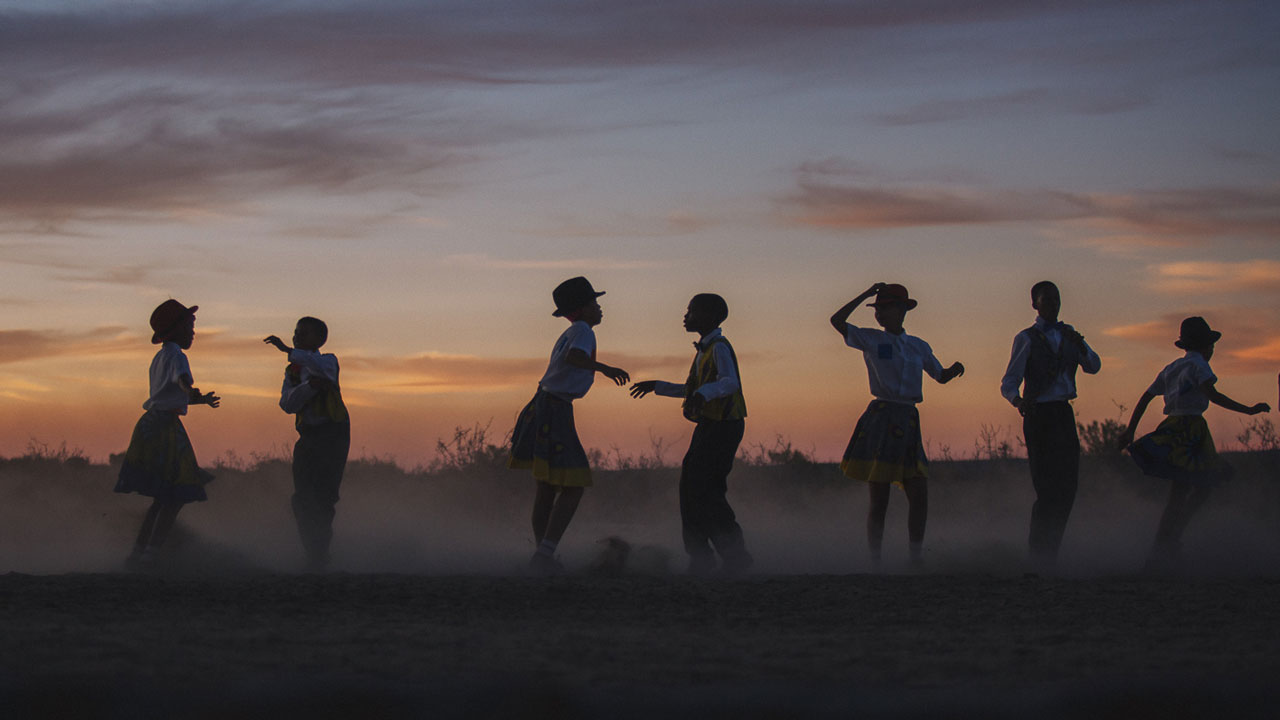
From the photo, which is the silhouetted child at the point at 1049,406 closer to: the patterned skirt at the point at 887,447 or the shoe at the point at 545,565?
the patterned skirt at the point at 887,447

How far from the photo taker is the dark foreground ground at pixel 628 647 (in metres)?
4.62

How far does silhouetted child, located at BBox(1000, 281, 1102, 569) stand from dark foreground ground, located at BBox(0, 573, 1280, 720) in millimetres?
1669

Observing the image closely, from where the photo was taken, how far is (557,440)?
9.30 metres

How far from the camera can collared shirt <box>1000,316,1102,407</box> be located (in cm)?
987

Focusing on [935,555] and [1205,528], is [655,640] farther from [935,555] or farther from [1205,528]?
[1205,528]

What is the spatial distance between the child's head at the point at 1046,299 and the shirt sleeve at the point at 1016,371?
34cm

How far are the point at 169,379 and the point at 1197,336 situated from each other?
7.90 metres

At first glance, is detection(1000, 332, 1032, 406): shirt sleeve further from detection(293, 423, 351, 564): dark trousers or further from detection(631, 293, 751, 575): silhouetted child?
detection(293, 423, 351, 564): dark trousers

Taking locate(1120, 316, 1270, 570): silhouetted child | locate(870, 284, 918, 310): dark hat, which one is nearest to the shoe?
locate(870, 284, 918, 310): dark hat

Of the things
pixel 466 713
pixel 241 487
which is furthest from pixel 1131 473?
pixel 466 713

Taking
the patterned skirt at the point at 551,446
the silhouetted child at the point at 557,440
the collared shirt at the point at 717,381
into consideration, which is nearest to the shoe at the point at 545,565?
the silhouetted child at the point at 557,440

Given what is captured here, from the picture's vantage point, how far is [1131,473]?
17719mm

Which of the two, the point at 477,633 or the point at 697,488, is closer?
the point at 477,633

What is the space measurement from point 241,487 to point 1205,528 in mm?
12638
